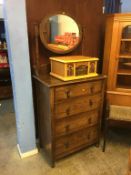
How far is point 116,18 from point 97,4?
378 millimetres

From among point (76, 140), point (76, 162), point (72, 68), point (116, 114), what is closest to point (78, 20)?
point (72, 68)

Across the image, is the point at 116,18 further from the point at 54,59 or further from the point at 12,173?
the point at 12,173

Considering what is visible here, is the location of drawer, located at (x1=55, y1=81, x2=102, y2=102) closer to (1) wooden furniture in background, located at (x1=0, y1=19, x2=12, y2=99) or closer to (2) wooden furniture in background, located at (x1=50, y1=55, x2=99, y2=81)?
(2) wooden furniture in background, located at (x1=50, y1=55, x2=99, y2=81)

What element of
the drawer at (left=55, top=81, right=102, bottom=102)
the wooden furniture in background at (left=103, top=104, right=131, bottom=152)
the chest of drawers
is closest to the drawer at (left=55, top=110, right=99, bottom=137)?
the chest of drawers

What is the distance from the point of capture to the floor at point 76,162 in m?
1.75

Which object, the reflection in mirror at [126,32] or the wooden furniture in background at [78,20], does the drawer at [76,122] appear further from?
the reflection in mirror at [126,32]

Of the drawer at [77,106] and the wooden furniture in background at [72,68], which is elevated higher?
the wooden furniture in background at [72,68]

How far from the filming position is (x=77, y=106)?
5.73 ft

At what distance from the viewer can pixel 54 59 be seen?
175 cm

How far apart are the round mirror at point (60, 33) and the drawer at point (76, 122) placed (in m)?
0.79

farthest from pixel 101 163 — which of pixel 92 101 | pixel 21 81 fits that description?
pixel 21 81

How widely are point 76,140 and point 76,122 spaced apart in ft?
0.77

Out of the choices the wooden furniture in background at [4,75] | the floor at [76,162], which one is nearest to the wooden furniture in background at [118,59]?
the floor at [76,162]

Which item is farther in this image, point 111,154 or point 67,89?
point 111,154
